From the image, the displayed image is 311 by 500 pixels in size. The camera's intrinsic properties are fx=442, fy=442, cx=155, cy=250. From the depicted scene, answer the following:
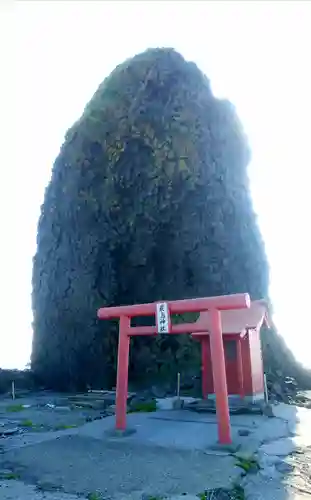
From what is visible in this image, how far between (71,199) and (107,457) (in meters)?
18.5

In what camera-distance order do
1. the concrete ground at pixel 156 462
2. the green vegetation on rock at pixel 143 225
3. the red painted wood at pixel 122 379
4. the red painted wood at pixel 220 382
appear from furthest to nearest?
the green vegetation on rock at pixel 143 225, the red painted wood at pixel 122 379, the red painted wood at pixel 220 382, the concrete ground at pixel 156 462

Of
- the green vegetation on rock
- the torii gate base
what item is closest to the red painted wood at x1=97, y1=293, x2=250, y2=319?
the torii gate base

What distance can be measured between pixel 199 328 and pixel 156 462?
268cm

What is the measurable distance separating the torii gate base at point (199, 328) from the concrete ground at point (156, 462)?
1.86ft

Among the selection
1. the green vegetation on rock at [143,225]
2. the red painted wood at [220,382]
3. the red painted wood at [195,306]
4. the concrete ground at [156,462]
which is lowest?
the concrete ground at [156,462]

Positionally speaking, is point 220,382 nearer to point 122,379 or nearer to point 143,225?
point 122,379

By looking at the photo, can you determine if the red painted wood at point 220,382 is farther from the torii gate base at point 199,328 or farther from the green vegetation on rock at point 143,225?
the green vegetation on rock at point 143,225

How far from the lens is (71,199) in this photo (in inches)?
953

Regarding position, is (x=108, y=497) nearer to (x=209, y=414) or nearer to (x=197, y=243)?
(x=209, y=414)

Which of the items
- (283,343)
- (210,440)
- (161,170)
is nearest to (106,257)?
(161,170)

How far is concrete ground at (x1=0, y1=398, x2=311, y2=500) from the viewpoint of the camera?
18.0ft

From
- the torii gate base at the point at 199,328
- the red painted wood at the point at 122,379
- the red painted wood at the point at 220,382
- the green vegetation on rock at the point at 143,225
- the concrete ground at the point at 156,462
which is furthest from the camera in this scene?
the green vegetation on rock at the point at 143,225

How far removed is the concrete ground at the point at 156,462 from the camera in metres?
5.48

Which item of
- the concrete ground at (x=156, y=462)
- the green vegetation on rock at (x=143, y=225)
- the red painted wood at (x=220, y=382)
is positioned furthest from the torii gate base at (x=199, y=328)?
the green vegetation on rock at (x=143, y=225)
